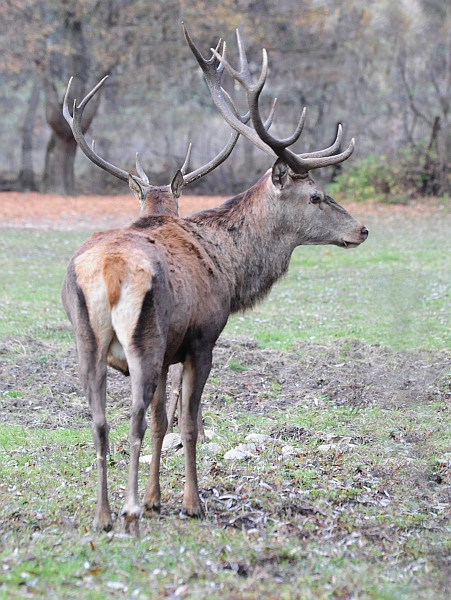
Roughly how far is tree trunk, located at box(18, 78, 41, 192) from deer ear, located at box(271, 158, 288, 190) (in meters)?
25.3

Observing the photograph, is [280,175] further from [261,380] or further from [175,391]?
[261,380]

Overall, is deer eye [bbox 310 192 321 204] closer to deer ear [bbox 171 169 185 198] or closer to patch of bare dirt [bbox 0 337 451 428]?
deer ear [bbox 171 169 185 198]

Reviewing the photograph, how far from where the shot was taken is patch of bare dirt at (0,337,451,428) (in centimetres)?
762

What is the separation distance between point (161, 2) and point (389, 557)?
77.9ft

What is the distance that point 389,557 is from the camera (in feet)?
14.6

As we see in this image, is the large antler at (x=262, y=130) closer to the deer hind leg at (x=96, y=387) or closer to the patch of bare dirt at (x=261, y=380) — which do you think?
the patch of bare dirt at (x=261, y=380)

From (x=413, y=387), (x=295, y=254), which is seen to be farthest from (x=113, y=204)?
(x=413, y=387)

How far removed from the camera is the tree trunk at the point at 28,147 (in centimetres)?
3061

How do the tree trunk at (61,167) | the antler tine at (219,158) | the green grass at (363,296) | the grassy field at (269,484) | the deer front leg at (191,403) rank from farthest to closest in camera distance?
1. the tree trunk at (61,167)
2. the green grass at (363,296)
3. the antler tine at (219,158)
4. the deer front leg at (191,403)
5. the grassy field at (269,484)

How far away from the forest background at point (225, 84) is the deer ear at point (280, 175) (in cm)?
1893

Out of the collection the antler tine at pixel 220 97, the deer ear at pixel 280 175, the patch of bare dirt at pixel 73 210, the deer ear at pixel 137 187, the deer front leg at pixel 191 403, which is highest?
the antler tine at pixel 220 97

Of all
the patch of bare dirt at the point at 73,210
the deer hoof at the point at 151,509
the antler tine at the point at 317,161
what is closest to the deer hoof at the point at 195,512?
the deer hoof at the point at 151,509

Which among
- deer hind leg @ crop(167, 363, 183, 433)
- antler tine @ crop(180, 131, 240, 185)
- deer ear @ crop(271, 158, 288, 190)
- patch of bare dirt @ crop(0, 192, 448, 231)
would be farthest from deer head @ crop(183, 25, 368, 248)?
patch of bare dirt @ crop(0, 192, 448, 231)

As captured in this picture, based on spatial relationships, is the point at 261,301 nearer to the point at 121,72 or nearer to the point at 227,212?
the point at 227,212
